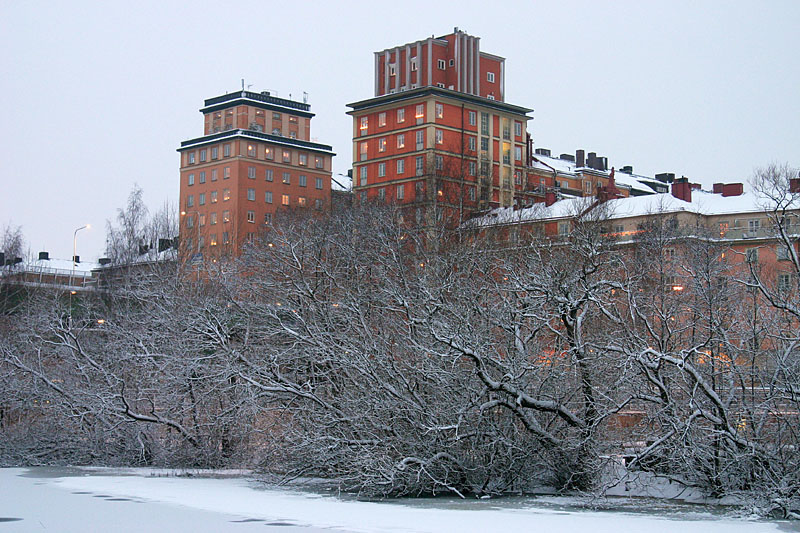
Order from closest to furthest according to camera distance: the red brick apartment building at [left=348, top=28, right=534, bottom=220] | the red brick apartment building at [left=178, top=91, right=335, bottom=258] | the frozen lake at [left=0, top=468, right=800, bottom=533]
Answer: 1. the frozen lake at [left=0, top=468, right=800, bottom=533]
2. the red brick apartment building at [left=348, top=28, right=534, bottom=220]
3. the red brick apartment building at [left=178, top=91, right=335, bottom=258]

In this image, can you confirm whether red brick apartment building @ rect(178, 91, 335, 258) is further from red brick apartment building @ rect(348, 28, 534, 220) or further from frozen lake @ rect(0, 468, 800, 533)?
frozen lake @ rect(0, 468, 800, 533)

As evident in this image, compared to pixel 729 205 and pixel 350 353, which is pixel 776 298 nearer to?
pixel 350 353

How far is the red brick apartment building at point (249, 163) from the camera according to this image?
104375 millimetres

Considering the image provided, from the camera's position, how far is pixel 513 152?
9181cm

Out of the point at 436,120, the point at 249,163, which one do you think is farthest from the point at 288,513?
the point at 249,163

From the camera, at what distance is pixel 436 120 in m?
85.8

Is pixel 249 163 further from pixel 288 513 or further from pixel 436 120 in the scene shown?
pixel 288 513

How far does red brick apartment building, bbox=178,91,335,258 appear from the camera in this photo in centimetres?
10438

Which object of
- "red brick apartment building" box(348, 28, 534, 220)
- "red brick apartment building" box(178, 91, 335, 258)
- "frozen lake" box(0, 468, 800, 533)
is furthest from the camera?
"red brick apartment building" box(178, 91, 335, 258)

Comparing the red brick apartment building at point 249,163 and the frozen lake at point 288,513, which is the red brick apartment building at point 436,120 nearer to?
the red brick apartment building at point 249,163

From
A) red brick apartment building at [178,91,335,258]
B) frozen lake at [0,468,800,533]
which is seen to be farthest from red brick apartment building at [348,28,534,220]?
frozen lake at [0,468,800,533]

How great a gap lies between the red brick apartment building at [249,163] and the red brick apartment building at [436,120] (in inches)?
541

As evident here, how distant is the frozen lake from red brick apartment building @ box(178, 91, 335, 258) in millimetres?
Answer: 79241

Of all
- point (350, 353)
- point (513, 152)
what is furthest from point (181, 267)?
point (513, 152)
